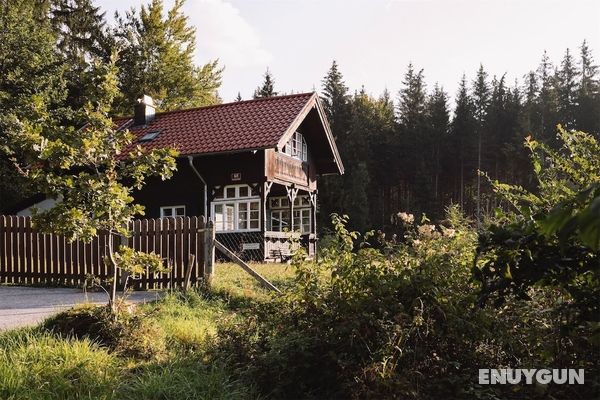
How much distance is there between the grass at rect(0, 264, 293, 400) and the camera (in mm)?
3691

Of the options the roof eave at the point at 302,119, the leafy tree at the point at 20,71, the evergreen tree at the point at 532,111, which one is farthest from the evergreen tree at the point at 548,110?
the leafy tree at the point at 20,71

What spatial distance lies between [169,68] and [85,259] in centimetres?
2233

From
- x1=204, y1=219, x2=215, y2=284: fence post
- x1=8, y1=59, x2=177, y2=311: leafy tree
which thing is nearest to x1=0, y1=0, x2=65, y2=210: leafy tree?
x1=204, y1=219, x2=215, y2=284: fence post

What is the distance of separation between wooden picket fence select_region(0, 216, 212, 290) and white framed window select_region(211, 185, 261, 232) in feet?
→ 30.2

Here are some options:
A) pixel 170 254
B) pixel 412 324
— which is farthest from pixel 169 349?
pixel 170 254

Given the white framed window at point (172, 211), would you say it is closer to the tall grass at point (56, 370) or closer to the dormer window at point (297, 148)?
the dormer window at point (297, 148)

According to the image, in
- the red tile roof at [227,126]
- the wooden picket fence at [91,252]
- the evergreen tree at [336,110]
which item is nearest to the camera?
the wooden picket fence at [91,252]

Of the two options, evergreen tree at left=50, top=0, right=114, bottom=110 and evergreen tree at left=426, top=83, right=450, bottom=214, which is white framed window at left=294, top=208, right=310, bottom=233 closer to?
evergreen tree at left=50, top=0, right=114, bottom=110

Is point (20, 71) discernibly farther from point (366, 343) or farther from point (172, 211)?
point (366, 343)

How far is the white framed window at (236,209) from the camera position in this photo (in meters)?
20.2

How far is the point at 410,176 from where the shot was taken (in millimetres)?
45594

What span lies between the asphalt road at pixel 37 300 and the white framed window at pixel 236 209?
9.96 meters

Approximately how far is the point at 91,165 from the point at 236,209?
47.9ft

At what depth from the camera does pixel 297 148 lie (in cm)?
2277
